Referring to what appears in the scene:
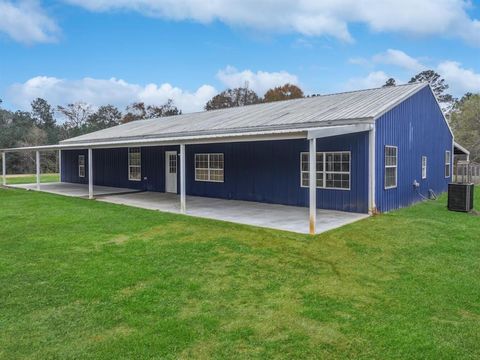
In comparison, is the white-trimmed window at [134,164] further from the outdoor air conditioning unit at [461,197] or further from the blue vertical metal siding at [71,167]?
the outdoor air conditioning unit at [461,197]

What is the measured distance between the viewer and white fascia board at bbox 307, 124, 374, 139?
767 cm

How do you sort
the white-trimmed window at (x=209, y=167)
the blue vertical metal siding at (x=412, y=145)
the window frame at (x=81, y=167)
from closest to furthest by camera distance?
the blue vertical metal siding at (x=412, y=145)
the white-trimmed window at (x=209, y=167)
the window frame at (x=81, y=167)

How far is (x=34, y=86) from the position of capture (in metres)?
58.3

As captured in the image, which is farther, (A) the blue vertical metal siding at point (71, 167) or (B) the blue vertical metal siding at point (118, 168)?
(A) the blue vertical metal siding at point (71, 167)

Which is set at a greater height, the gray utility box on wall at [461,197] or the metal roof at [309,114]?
the metal roof at [309,114]

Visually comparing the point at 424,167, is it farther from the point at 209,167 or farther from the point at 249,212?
the point at 209,167

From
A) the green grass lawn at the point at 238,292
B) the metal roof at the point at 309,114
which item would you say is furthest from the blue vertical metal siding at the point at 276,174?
the green grass lawn at the point at 238,292

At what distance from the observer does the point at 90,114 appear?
51969 millimetres

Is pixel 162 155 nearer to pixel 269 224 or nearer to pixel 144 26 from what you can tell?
pixel 144 26

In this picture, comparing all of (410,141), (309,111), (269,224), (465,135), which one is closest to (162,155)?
(309,111)

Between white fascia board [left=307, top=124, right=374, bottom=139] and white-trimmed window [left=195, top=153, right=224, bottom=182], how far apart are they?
5.67m

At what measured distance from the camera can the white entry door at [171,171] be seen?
1548 centimetres

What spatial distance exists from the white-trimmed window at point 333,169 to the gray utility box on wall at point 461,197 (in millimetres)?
3171

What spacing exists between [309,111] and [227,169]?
3592 millimetres
